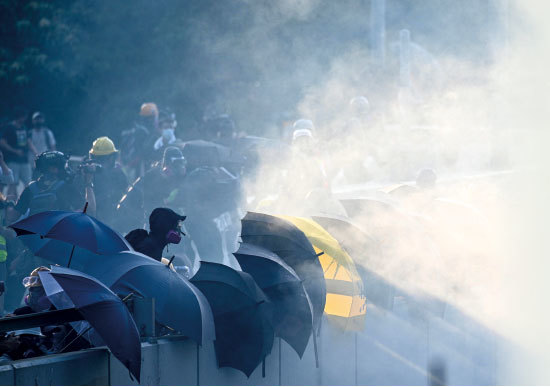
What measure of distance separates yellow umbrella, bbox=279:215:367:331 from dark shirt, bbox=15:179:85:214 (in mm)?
2454

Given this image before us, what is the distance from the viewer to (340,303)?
5938mm

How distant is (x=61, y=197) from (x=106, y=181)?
2.51 ft

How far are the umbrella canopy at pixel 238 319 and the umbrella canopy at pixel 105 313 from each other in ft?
2.97

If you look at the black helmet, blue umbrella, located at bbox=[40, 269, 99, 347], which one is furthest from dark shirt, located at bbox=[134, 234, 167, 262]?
the black helmet

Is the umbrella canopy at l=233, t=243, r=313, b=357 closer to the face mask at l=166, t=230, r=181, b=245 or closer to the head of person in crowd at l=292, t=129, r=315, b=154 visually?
the face mask at l=166, t=230, r=181, b=245

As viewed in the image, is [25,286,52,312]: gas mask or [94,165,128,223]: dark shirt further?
[94,165,128,223]: dark shirt

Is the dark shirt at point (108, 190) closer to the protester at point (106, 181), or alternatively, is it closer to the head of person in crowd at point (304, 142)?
the protester at point (106, 181)

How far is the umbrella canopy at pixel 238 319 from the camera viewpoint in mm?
5055

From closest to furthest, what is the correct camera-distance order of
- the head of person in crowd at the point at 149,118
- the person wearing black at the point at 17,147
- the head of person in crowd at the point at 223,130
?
the head of person in crowd at the point at 223,130
the head of person in crowd at the point at 149,118
the person wearing black at the point at 17,147

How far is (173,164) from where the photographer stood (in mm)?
8430

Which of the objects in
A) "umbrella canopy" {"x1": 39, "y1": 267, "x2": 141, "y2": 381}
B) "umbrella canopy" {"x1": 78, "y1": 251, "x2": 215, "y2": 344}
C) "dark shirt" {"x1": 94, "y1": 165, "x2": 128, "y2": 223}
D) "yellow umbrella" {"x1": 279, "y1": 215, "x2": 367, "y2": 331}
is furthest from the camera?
"dark shirt" {"x1": 94, "y1": 165, "x2": 128, "y2": 223}

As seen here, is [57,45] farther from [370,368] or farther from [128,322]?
[128,322]

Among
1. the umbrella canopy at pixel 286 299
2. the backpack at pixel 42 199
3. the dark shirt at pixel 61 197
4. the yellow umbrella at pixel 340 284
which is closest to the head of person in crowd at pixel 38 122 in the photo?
the dark shirt at pixel 61 197

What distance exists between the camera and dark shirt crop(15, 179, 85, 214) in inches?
291
